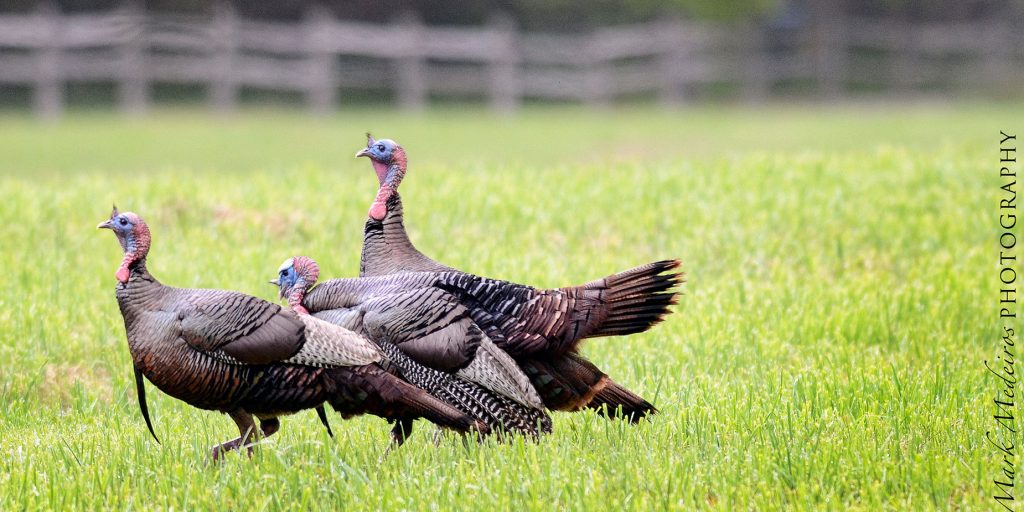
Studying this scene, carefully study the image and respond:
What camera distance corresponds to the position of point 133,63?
31.6 meters

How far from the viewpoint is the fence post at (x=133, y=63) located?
103 ft

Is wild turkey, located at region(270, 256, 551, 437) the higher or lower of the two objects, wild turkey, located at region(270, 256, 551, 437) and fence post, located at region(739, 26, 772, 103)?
the lower

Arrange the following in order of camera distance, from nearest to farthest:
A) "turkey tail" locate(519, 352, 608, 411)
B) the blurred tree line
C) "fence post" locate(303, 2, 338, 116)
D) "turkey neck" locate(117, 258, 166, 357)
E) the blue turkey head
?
"turkey neck" locate(117, 258, 166, 357)
"turkey tail" locate(519, 352, 608, 411)
the blue turkey head
"fence post" locate(303, 2, 338, 116)
the blurred tree line

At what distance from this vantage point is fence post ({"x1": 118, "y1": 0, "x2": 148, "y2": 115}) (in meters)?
31.5

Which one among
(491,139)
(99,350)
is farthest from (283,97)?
(99,350)

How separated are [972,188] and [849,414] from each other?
22.3ft

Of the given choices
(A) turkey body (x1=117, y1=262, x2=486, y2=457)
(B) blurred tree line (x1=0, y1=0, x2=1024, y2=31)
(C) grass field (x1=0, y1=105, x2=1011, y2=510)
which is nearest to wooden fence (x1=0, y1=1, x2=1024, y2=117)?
(B) blurred tree line (x1=0, y1=0, x2=1024, y2=31)

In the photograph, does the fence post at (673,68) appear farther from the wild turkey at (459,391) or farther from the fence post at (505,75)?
the wild turkey at (459,391)

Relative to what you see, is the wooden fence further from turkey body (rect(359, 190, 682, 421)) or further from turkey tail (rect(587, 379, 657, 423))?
turkey tail (rect(587, 379, 657, 423))

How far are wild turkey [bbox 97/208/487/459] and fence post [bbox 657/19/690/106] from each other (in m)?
30.4

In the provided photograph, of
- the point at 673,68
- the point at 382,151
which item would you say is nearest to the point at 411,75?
the point at 673,68

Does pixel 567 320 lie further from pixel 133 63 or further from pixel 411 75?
pixel 411 75

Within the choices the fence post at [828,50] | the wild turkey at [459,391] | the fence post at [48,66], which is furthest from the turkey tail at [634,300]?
the fence post at [828,50]

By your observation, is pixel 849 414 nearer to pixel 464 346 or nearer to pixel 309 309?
pixel 464 346
